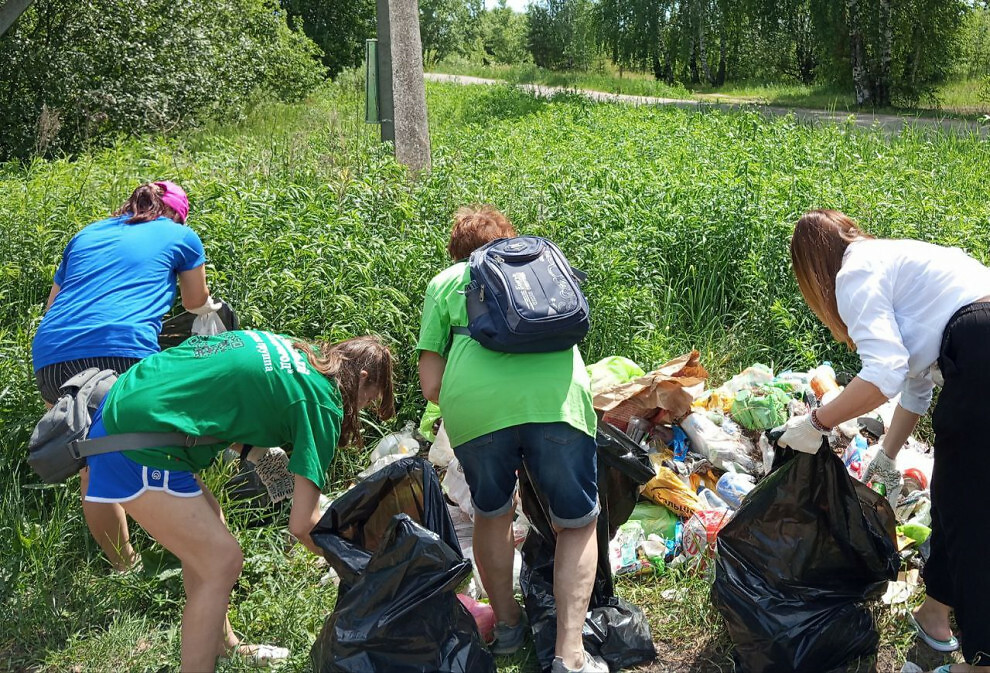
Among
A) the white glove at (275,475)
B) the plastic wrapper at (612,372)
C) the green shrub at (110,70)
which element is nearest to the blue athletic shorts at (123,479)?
the white glove at (275,475)

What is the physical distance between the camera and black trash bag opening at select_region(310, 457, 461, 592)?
267 centimetres

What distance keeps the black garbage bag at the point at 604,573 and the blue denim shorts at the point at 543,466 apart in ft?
0.68

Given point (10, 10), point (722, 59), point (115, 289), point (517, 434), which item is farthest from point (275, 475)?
point (722, 59)

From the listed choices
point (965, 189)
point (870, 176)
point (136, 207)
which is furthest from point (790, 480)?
point (965, 189)

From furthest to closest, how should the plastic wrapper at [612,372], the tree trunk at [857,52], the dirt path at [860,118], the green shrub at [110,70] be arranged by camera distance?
1. the tree trunk at [857,52]
2. the green shrub at [110,70]
3. the dirt path at [860,118]
4. the plastic wrapper at [612,372]

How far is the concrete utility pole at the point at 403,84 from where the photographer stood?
6332 mm

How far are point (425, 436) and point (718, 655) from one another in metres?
1.72

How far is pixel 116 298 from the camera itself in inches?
141

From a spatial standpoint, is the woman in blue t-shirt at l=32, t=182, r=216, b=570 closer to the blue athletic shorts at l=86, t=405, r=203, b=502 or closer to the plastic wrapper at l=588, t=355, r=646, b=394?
the blue athletic shorts at l=86, t=405, r=203, b=502

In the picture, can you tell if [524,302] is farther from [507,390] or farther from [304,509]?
[304,509]

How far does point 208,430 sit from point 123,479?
0.28 meters

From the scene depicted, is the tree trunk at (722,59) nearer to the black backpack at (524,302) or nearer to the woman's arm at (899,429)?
the woman's arm at (899,429)

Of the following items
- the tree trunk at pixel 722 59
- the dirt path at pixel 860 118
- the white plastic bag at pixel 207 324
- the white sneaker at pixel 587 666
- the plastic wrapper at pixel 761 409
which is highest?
the tree trunk at pixel 722 59

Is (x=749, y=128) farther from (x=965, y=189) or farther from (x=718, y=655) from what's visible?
(x=718, y=655)
